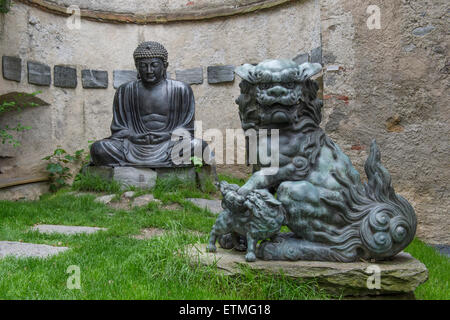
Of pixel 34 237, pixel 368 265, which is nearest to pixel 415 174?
pixel 368 265

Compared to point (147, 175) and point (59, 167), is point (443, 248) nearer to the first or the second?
point (147, 175)

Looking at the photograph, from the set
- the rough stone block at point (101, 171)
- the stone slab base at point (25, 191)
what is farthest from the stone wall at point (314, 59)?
the rough stone block at point (101, 171)

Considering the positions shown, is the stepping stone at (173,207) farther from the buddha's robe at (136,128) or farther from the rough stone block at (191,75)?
the rough stone block at (191,75)

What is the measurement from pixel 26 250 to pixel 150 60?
4.56m

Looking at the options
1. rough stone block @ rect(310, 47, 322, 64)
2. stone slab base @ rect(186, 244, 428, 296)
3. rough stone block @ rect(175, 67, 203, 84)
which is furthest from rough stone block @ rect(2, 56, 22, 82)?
stone slab base @ rect(186, 244, 428, 296)

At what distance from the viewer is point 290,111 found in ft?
9.35

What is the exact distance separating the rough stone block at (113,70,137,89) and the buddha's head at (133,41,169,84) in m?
2.01

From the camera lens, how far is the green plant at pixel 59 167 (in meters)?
8.43

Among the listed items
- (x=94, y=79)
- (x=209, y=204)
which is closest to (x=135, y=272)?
(x=209, y=204)

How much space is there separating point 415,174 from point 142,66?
4889 mm

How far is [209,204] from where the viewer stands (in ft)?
20.5

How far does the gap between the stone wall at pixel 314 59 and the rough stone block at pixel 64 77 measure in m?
0.09

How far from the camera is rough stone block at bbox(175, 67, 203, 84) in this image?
9828mm
